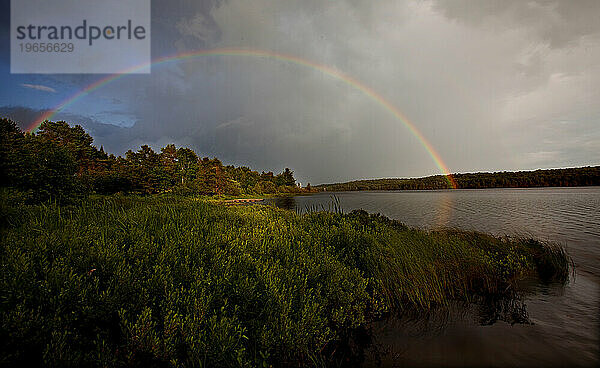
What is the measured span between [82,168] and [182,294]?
65.3m

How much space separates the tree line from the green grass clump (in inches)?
264

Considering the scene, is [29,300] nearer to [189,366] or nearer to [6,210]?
[189,366]

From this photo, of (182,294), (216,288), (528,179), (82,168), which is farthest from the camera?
(528,179)

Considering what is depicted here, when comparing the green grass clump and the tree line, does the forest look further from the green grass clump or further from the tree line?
the tree line

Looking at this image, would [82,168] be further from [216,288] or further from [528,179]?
[528,179]

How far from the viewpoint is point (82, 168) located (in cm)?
5178

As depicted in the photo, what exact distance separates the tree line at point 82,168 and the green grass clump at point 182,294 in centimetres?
669

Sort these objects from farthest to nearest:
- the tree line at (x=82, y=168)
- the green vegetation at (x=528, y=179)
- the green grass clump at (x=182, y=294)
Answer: the green vegetation at (x=528, y=179)
the tree line at (x=82, y=168)
the green grass clump at (x=182, y=294)

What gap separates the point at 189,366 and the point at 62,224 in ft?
19.1

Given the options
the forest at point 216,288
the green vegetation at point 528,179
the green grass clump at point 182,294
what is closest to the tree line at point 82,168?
the forest at point 216,288

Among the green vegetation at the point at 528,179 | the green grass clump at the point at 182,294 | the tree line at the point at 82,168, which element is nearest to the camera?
the green grass clump at the point at 182,294

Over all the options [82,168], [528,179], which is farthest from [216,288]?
[528,179]

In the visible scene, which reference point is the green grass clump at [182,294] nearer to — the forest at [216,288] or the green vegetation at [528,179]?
the forest at [216,288]

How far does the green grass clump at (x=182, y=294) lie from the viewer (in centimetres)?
316
